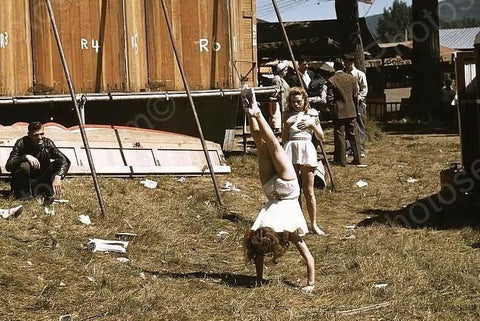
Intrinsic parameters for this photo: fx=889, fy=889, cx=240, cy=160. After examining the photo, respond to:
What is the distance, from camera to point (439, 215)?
10.6 metres

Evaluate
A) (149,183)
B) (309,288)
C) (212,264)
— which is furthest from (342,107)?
(309,288)

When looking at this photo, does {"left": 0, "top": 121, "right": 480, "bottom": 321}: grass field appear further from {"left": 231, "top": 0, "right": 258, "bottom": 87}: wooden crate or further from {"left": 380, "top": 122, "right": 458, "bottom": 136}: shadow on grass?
{"left": 380, "top": 122, "right": 458, "bottom": 136}: shadow on grass

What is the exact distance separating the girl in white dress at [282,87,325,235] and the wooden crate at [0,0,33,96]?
17.1ft

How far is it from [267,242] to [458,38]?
164 ft

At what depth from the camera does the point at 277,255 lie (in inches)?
299

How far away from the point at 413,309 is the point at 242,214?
448 centimetres

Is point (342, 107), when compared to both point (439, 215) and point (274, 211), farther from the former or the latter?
point (274, 211)

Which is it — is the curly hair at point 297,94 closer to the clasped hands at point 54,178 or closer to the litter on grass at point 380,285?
the litter on grass at point 380,285

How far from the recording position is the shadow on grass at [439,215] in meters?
10.3

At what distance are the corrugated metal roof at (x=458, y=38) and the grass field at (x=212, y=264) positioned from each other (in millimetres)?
39252

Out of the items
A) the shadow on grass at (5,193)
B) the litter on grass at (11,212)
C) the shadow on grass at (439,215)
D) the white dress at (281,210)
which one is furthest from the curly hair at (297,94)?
the shadow on grass at (5,193)

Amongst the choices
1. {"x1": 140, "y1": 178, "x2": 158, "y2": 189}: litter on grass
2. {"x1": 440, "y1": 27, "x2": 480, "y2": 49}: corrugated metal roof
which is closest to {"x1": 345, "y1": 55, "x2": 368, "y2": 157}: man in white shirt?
{"x1": 140, "y1": 178, "x2": 158, "y2": 189}: litter on grass

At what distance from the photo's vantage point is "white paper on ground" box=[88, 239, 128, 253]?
28.6ft

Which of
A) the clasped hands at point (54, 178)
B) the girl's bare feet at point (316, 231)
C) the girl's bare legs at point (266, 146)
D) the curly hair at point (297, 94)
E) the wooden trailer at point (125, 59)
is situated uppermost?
the wooden trailer at point (125, 59)
